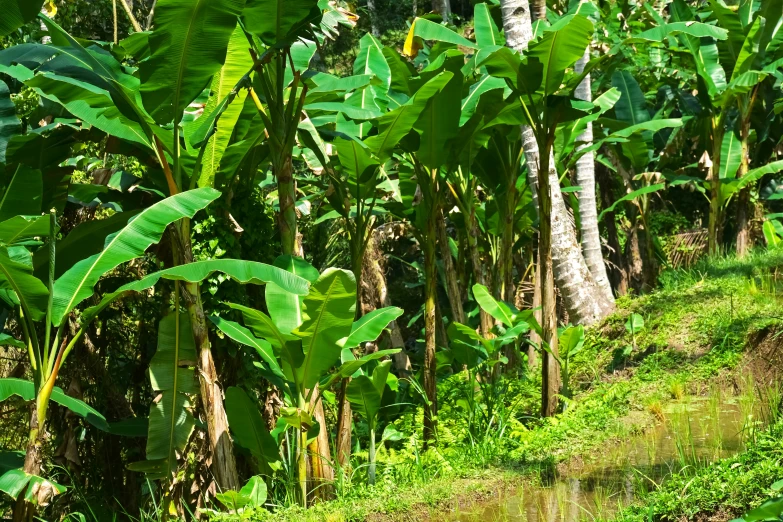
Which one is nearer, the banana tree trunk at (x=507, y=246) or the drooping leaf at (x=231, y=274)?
the drooping leaf at (x=231, y=274)

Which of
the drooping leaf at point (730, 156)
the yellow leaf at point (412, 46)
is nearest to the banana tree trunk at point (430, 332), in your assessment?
the yellow leaf at point (412, 46)

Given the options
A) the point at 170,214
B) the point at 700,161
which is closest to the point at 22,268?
the point at 170,214

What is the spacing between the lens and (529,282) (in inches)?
425

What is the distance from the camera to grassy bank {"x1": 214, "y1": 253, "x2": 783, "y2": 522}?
214 inches

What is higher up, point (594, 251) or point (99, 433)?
point (594, 251)

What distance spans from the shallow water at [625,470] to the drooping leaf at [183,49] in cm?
294

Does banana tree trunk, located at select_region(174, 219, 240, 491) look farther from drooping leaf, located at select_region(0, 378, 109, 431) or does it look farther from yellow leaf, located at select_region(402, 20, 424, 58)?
yellow leaf, located at select_region(402, 20, 424, 58)

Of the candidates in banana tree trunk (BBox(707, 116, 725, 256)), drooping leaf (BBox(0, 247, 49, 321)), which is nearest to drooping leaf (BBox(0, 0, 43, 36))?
drooping leaf (BBox(0, 247, 49, 321))

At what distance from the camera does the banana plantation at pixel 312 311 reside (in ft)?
15.9

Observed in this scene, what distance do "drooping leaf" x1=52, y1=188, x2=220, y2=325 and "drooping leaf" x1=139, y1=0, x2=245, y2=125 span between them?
61 cm

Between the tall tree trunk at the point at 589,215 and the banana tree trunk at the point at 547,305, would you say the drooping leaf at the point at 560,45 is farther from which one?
the tall tree trunk at the point at 589,215

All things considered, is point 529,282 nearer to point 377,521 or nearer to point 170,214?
point 377,521

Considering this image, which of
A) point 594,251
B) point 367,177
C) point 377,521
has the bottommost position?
point 377,521

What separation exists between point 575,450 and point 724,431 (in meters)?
1.00
